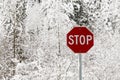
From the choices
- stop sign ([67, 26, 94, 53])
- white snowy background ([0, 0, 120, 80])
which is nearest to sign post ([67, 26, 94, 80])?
stop sign ([67, 26, 94, 53])

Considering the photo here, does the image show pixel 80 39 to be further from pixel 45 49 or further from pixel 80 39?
pixel 45 49

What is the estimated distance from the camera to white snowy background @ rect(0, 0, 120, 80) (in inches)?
494

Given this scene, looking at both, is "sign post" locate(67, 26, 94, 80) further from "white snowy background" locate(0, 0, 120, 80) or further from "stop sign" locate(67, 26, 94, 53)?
"white snowy background" locate(0, 0, 120, 80)

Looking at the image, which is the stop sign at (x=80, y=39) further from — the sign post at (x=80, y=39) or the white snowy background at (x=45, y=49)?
the white snowy background at (x=45, y=49)

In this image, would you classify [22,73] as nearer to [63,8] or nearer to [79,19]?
[63,8]

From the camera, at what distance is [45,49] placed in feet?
53.7

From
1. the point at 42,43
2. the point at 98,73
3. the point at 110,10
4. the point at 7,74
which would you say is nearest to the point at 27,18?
the point at 42,43

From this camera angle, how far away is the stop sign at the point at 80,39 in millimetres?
8273

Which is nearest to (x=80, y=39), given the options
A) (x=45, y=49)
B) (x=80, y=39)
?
(x=80, y=39)

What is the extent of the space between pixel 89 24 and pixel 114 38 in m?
8.04

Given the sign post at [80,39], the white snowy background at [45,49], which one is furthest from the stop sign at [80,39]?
the white snowy background at [45,49]

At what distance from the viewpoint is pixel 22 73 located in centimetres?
1311

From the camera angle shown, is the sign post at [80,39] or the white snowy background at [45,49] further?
the white snowy background at [45,49]

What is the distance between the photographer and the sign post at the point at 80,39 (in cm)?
827
